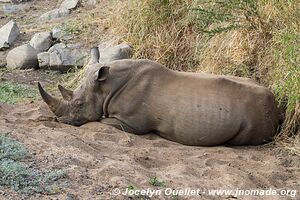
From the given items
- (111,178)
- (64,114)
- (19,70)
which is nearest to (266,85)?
(64,114)

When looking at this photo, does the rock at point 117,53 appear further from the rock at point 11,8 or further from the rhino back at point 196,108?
the rock at point 11,8

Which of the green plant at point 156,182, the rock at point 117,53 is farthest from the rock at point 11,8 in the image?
the green plant at point 156,182

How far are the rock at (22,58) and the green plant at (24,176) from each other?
5.64 meters

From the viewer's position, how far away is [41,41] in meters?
11.4

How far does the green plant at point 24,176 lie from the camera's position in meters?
4.63

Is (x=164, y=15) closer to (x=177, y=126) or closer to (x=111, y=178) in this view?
(x=177, y=126)

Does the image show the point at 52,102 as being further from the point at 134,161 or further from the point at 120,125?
the point at 134,161

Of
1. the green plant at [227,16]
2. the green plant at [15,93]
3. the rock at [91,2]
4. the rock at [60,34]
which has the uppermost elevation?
the green plant at [227,16]

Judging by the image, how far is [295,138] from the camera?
22.2 feet

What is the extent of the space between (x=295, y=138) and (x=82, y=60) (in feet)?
15.1

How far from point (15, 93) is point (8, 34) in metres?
3.16

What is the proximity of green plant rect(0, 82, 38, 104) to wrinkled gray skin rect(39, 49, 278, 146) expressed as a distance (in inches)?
38.9

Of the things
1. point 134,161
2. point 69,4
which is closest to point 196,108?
point 134,161

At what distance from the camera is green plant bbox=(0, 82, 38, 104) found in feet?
27.9
